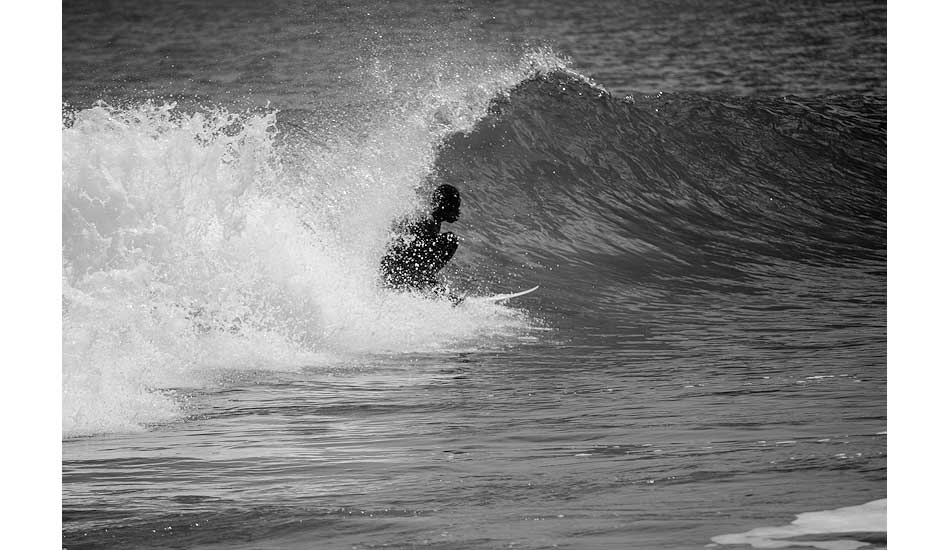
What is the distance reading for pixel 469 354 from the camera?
814cm

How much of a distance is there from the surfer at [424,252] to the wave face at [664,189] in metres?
1.54

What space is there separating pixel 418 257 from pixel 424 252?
56mm

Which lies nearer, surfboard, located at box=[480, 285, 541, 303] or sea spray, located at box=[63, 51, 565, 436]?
sea spray, located at box=[63, 51, 565, 436]

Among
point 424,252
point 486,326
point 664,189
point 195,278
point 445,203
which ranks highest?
point 664,189

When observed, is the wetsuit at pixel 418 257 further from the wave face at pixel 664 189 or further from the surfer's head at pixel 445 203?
the wave face at pixel 664 189

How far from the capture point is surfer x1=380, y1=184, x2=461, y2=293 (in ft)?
30.4

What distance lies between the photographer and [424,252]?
30.8 ft

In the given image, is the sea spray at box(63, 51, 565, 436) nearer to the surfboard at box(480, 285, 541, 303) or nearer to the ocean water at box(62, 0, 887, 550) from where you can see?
the ocean water at box(62, 0, 887, 550)

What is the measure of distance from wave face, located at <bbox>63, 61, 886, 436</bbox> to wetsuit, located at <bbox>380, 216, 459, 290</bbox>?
169 mm

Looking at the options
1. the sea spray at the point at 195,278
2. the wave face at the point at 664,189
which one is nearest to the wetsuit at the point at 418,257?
the sea spray at the point at 195,278

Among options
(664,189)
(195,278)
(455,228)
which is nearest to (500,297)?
(455,228)

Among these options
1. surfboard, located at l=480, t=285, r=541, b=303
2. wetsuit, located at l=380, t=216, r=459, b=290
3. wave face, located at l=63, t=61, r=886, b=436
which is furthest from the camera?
surfboard, located at l=480, t=285, r=541, b=303

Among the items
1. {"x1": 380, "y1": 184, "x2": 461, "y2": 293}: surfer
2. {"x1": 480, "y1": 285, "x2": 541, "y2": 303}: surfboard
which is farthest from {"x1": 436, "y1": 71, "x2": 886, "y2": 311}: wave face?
{"x1": 380, "y1": 184, "x2": 461, "y2": 293}: surfer

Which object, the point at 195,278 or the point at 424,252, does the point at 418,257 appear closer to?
the point at 424,252
